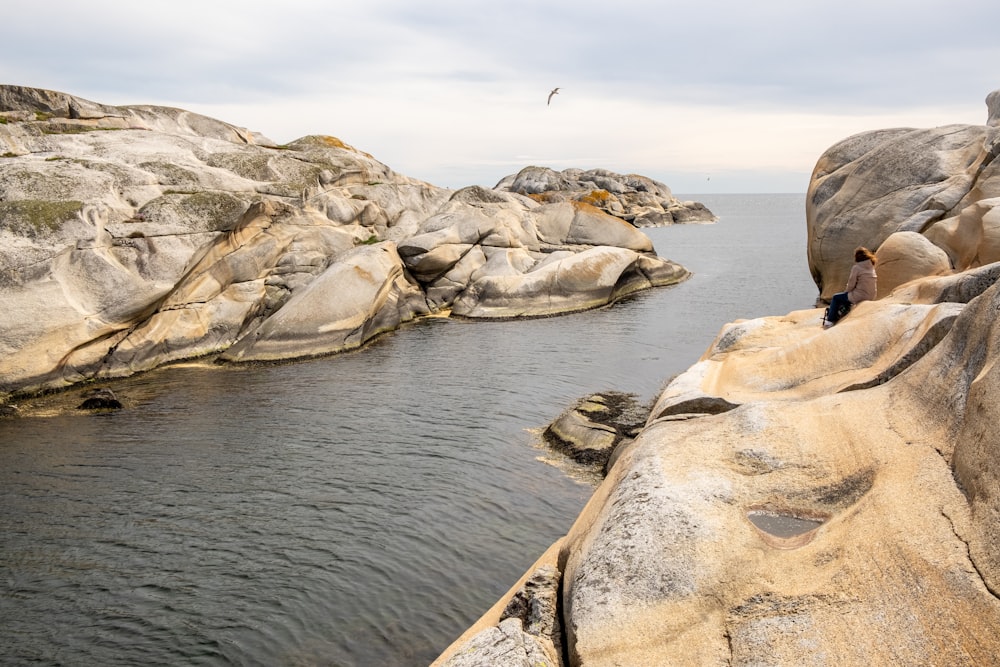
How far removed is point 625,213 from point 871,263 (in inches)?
3835

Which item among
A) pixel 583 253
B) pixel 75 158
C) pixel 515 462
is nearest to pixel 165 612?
pixel 515 462

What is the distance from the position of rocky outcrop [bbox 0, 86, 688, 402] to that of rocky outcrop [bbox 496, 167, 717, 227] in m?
51.3

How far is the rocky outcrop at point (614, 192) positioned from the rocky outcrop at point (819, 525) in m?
87.9

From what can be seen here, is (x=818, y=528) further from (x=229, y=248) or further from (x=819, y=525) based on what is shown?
(x=229, y=248)

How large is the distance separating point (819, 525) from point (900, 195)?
2383 cm

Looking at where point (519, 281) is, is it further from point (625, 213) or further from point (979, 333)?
point (625, 213)

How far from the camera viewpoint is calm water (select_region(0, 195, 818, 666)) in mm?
13516

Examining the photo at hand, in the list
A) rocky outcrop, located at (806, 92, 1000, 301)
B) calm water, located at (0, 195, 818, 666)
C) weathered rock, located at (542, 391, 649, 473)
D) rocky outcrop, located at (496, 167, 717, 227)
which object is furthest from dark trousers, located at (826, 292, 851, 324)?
rocky outcrop, located at (496, 167, 717, 227)

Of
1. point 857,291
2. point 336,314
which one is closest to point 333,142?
point 336,314

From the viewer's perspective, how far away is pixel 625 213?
113 metres

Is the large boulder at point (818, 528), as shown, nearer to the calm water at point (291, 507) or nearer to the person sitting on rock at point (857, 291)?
the person sitting on rock at point (857, 291)

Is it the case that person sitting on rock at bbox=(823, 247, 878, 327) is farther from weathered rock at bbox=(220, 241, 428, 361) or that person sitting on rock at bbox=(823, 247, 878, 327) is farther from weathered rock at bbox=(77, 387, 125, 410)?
weathered rock at bbox=(77, 387, 125, 410)

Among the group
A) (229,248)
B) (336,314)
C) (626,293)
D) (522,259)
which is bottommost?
(336,314)

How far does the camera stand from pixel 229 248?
36.0m
